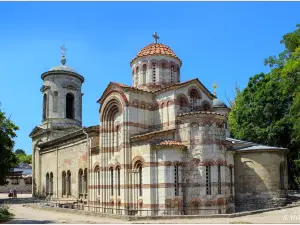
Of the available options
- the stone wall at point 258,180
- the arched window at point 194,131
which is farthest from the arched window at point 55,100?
the stone wall at point 258,180

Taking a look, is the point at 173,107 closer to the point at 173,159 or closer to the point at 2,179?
the point at 173,159

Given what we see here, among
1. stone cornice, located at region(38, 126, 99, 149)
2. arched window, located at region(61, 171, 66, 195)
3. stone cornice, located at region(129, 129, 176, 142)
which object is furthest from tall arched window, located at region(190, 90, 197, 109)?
arched window, located at region(61, 171, 66, 195)

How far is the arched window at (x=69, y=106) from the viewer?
39219 millimetres

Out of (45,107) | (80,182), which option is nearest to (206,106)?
(80,182)

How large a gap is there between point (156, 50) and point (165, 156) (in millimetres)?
9310

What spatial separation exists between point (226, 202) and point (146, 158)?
559 cm

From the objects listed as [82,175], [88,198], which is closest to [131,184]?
[88,198]

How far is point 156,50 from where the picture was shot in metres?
27.1

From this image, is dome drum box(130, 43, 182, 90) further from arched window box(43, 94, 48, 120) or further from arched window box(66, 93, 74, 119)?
arched window box(43, 94, 48, 120)

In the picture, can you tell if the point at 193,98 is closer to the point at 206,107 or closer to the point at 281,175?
the point at 206,107

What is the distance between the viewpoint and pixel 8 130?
110ft

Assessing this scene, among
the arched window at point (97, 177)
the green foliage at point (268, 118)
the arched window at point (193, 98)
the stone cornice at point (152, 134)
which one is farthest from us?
the green foliage at point (268, 118)

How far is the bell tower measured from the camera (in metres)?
38.2

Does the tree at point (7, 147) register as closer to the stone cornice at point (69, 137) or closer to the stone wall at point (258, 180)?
the stone cornice at point (69, 137)
